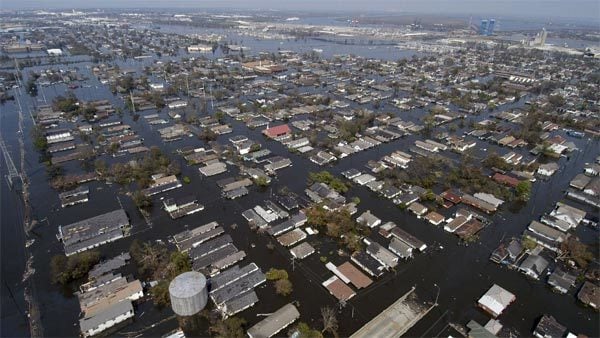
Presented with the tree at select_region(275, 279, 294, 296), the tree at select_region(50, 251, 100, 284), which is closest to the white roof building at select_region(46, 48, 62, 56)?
the tree at select_region(50, 251, 100, 284)

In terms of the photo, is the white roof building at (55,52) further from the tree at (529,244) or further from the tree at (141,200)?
the tree at (529,244)

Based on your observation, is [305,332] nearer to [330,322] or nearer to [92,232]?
[330,322]

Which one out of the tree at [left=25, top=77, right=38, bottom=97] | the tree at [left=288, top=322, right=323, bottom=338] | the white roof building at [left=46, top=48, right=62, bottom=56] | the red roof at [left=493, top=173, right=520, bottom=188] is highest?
the white roof building at [left=46, top=48, right=62, bottom=56]

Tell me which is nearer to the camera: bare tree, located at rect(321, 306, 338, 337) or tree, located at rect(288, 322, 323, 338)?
tree, located at rect(288, 322, 323, 338)

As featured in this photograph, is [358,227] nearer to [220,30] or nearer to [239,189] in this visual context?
[239,189]

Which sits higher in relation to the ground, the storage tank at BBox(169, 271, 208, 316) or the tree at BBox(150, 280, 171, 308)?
the storage tank at BBox(169, 271, 208, 316)

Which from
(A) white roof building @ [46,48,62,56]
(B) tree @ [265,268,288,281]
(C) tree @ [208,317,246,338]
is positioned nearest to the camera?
(C) tree @ [208,317,246,338]

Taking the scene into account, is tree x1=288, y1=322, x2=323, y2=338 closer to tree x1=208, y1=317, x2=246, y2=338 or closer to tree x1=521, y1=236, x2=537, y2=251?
tree x1=208, y1=317, x2=246, y2=338

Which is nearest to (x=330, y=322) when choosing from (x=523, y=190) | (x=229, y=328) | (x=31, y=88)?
(x=229, y=328)
